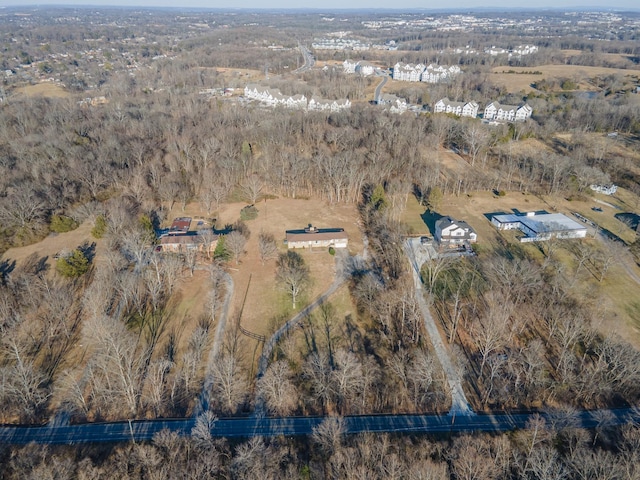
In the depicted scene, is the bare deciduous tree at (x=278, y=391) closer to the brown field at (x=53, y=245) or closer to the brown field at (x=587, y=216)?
the brown field at (x=587, y=216)

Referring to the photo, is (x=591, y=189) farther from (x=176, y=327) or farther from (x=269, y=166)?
(x=176, y=327)

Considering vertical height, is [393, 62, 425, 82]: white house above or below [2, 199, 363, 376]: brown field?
above

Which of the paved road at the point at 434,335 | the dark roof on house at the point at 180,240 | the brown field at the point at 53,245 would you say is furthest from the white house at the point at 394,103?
the brown field at the point at 53,245

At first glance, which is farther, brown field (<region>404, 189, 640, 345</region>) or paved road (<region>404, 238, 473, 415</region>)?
brown field (<region>404, 189, 640, 345</region>)

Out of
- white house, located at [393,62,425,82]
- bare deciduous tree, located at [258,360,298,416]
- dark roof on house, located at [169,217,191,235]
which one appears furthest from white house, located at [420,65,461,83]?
bare deciduous tree, located at [258,360,298,416]

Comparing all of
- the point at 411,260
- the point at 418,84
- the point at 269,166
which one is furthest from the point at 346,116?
the point at 418,84

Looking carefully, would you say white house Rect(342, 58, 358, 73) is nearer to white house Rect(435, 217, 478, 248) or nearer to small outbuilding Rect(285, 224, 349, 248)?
white house Rect(435, 217, 478, 248)
